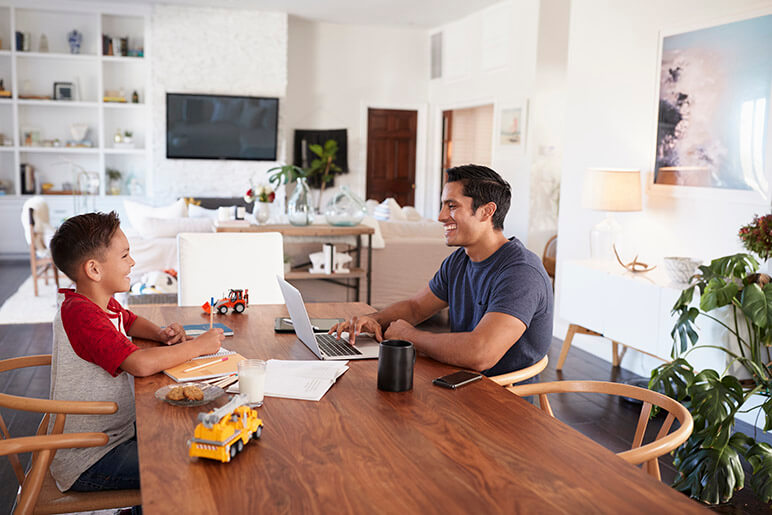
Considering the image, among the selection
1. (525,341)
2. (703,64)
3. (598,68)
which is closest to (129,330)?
(525,341)

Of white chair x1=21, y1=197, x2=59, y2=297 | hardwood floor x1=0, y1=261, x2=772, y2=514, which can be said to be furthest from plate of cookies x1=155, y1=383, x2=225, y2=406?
white chair x1=21, y1=197, x2=59, y2=297

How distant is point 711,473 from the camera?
8.01ft

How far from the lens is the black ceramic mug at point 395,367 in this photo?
5.29ft

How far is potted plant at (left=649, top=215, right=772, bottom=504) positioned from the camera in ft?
8.02

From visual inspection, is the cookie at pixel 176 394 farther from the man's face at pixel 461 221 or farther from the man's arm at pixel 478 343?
the man's face at pixel 461 221

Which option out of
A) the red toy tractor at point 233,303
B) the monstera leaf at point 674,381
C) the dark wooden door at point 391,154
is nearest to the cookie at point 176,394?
the red toy tractor at point 233,303

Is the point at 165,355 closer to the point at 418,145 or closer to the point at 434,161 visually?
the point at 434,161

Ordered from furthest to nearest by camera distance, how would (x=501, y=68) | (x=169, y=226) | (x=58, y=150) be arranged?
(x=58, y=150)
(x=501, y=68)
(x=169, y=226)

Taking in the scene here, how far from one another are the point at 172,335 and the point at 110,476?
0.49 meters

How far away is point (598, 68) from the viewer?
4.75 m

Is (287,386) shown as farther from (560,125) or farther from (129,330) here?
(560,125)

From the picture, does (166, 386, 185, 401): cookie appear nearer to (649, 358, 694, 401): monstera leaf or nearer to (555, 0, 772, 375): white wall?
(649, 358, 694, 401): monstera leaf

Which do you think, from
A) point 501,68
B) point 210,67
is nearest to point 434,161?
point 501,68

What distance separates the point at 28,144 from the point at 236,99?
259 centimetres
